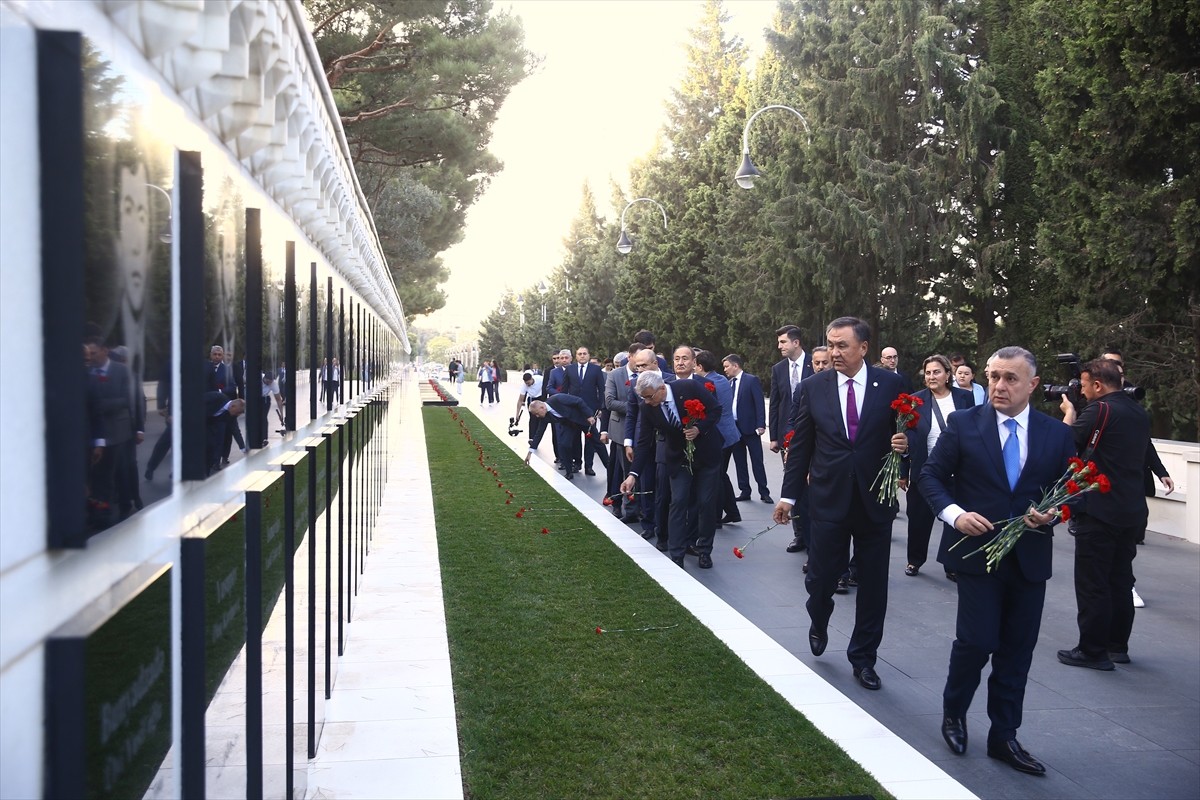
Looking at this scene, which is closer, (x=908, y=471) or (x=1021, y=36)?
(x=908, y=471)

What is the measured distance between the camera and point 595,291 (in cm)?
6334

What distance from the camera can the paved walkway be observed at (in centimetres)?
524

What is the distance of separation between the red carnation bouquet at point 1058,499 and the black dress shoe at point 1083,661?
96.8 inches

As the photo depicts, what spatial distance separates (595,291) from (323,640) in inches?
2284

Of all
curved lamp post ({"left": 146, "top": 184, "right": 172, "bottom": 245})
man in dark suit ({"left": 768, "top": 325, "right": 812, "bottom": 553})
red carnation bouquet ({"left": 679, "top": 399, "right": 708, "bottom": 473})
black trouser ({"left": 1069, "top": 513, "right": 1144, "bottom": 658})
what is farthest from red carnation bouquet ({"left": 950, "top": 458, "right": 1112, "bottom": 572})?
man in dark suit ({"left": 768, "top": 325, "right": 812, "bottom": 553})

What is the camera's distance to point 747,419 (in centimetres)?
1517

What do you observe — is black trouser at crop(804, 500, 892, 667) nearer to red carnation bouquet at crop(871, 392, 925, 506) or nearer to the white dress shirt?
red carnation bouquet at crop(871, 392, 925, 506)

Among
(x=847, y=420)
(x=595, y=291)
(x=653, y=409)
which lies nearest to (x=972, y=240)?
(x=653, y=409)

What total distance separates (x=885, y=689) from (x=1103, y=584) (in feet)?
5.83

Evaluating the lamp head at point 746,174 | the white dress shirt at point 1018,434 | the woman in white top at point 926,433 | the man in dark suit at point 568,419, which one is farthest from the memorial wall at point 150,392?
the lamp head at point 746,174

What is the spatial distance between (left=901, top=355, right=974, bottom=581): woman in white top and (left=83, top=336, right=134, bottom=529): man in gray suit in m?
8.66

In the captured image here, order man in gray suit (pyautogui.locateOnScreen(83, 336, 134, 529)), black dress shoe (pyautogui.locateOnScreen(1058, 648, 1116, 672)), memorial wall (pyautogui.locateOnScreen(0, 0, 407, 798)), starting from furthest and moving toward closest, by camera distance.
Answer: black dress shoe (pyautogui.locateOnScreen(1058, 648, 1116, 672)) → man in gray suit (pyautogui.locateOnScreen(83, 336, 134, 529)) → memorial wall (pyautogui.locateOnScreen(0, 0, 407, 798))

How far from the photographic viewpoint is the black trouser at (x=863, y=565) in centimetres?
693

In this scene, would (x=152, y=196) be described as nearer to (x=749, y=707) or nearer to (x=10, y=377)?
(x=10, y=377)
